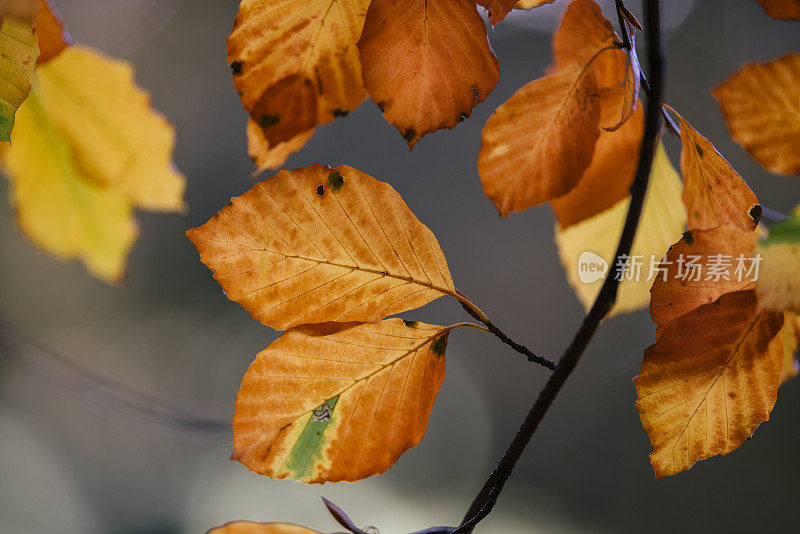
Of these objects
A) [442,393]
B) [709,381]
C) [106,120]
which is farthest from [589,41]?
[442,393]

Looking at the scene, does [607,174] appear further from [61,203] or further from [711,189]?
[61,203]

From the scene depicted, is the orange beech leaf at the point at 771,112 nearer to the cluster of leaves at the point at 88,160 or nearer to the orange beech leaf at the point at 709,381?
the orange beech leaf at the point at 709,381

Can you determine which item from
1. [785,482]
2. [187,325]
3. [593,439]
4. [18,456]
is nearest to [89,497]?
[18,456]

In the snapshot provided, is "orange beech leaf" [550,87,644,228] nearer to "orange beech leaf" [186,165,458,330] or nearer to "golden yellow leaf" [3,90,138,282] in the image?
"orange beech leaf" [186,165,458,330]

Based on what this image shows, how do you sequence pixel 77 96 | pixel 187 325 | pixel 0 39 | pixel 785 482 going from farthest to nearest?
pixel 187 325 → pixel 785 482 → pixel 77 96 → pixel 0 39

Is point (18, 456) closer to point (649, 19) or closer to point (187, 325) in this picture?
point (187, 325)

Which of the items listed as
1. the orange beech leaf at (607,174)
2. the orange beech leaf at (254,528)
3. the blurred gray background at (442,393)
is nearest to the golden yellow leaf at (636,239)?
the orange beech leaf at (607,174)
